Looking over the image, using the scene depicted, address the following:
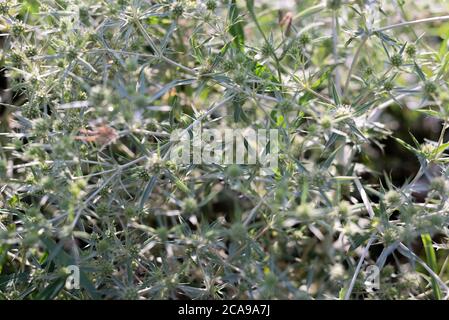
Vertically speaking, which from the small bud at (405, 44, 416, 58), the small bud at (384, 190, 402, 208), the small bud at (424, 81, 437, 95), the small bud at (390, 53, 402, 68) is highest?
the small bud at (405, 44, 416, 58)

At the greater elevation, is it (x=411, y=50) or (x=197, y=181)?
(x=411, y=50)

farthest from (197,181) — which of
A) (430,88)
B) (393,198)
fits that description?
(430,88)

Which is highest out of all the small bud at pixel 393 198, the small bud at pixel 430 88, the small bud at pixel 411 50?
the small bud at pixel 411 50

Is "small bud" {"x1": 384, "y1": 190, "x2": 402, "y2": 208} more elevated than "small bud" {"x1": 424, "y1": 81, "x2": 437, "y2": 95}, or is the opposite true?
"small bud" {"x1": 424, "y1": 81, "x2": 437, "y2": 95}

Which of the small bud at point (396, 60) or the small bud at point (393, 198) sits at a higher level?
the small bud at point (396, 60)

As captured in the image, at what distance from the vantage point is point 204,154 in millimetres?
1459

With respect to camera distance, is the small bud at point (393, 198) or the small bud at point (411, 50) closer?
the small bud at point (393, 198)

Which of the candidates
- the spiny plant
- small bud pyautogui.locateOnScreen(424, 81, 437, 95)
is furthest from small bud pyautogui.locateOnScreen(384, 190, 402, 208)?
small bud pyautogui.locateOnScreen(424, 81, 437, 95)

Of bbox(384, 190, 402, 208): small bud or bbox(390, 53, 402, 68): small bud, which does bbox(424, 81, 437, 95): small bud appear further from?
bbox(384, 190, 402, 208): small bud

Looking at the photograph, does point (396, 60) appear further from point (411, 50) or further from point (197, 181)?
point (197, 181)

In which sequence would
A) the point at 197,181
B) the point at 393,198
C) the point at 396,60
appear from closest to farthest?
the point at 393,198
the point at 396,60
the point at 197,181

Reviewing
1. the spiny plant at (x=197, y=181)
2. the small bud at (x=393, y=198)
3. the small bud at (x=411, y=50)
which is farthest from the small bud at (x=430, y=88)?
the small bud at (x=393, y=198)

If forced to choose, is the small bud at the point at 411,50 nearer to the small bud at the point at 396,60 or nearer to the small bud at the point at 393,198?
the small bud at the point at 396,60
